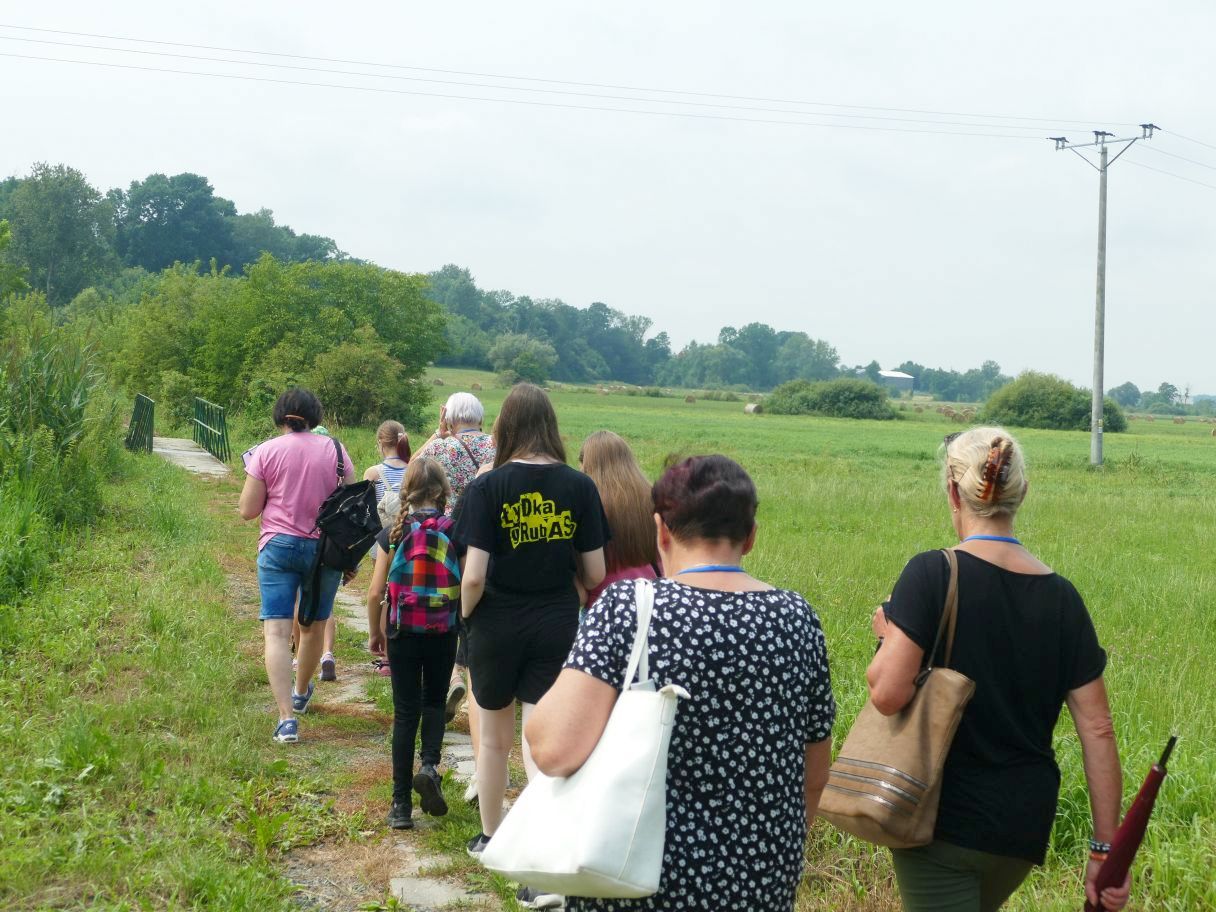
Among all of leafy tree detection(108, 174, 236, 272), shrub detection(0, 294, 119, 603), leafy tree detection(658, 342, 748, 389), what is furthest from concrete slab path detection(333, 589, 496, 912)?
leafy tree detection(658, 342, 748, 389)

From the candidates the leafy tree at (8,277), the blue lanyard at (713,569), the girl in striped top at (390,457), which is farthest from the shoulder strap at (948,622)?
the leafy tree at (8,277)

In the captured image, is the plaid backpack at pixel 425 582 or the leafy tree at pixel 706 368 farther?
the leafy tree at pixel 706 368

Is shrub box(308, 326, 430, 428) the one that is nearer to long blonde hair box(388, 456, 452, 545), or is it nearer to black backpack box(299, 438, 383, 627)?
black backpack box(299, 438, 383, 627)

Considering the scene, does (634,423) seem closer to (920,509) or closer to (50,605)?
(920,509)

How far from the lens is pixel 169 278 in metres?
46.0

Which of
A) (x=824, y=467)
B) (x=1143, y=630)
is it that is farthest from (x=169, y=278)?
(x=1143, y=630)

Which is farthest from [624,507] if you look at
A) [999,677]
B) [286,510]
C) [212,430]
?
[212,430]

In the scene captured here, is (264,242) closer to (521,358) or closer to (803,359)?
(521,358)

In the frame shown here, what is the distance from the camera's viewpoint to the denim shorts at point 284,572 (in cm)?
614

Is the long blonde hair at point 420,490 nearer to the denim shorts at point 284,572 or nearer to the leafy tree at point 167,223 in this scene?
the denim shorts at point 284,572

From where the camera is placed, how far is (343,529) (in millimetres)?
6086

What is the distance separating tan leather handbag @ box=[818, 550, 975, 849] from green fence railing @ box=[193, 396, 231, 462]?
898 inches

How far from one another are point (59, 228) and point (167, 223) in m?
22.5

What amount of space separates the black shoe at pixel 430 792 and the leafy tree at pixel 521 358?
82897mm
